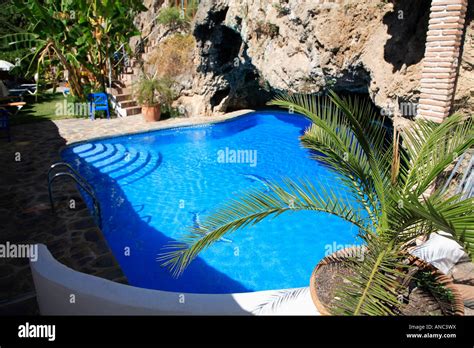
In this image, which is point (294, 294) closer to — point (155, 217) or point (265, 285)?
point (265, 285)

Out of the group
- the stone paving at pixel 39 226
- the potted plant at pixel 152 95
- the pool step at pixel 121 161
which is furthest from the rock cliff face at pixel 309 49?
the pool step at pixel 121 161

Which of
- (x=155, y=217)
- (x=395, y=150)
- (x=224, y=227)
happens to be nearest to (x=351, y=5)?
(x=395, y=150)

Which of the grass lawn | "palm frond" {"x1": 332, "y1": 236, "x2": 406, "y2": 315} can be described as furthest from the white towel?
the grass lawn

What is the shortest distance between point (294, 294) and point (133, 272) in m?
3.67

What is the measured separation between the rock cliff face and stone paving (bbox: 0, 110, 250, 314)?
743cm

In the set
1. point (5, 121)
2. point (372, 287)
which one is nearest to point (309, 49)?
point (372, 287)

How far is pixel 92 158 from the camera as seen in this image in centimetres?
1254

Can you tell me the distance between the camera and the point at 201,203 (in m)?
9.49

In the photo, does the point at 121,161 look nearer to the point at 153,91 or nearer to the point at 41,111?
the point at 153,91

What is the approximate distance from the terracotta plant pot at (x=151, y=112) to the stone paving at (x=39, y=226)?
13.3 feet

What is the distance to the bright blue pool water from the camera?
269 inches

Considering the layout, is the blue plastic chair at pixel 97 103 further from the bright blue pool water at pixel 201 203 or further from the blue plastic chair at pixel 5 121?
the blue plastic chair at pixel 5 121

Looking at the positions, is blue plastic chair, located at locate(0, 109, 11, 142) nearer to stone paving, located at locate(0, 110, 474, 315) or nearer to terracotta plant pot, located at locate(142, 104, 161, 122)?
stone paving, located at locate(0, 110, 474, 315)
